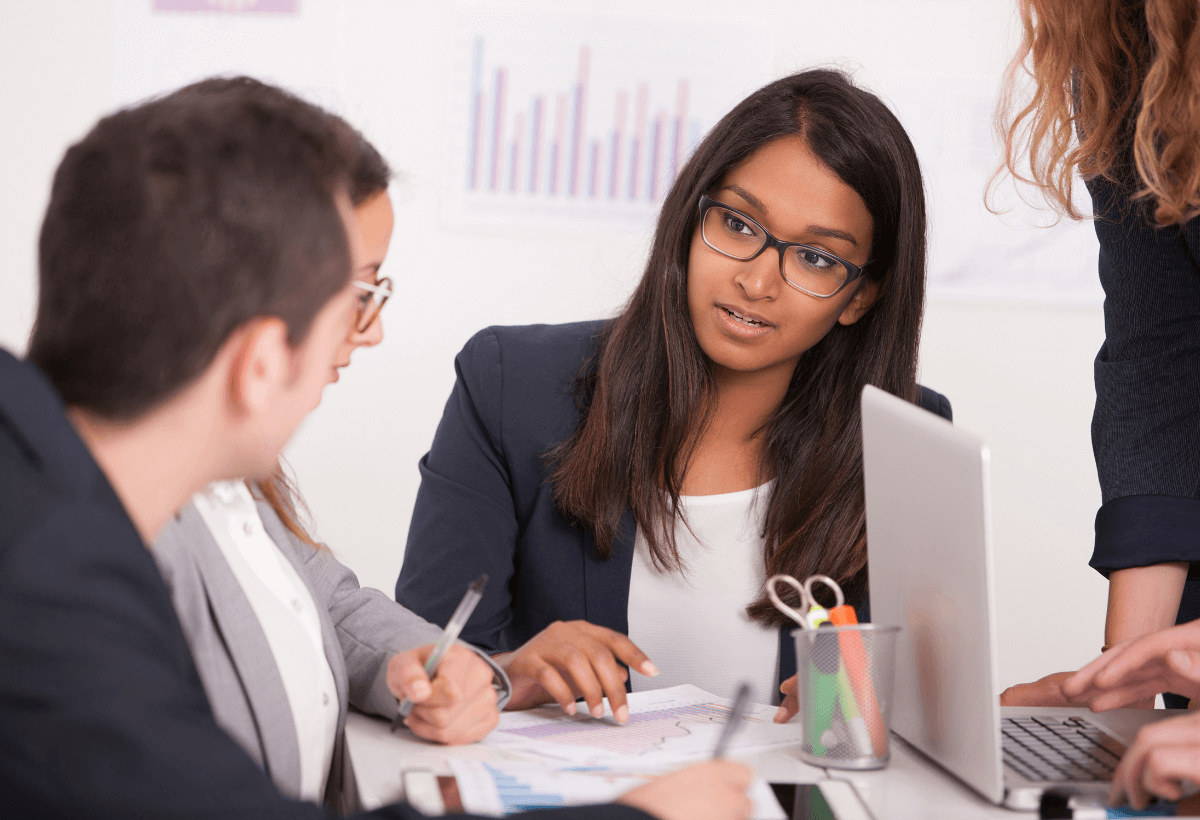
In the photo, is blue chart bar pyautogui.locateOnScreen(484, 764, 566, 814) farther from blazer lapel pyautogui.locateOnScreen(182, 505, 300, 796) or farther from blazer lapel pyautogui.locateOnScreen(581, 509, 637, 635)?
blazer lapel pyautogui.locateOnScreen(581, 509, 637, 635)

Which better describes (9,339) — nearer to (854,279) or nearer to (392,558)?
(392,558)

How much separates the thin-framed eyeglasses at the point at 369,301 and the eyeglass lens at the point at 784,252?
0.58m

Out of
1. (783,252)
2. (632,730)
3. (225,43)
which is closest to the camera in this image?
(632,730)

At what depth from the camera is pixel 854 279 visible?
58.6 inches

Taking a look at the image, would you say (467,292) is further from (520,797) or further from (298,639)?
(520,797)

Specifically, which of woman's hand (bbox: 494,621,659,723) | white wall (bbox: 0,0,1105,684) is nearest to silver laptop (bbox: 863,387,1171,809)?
woman's hand (bbox: 494,621,659,723)

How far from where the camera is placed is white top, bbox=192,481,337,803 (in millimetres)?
945

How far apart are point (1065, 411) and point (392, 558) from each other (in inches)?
67.0

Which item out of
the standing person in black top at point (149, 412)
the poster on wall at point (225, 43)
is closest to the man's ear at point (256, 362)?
the standing person in black top at point (149, 412)

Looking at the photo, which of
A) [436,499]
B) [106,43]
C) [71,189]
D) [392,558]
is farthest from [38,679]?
[106,43]

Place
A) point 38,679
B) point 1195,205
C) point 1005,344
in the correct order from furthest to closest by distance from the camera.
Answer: point 1005,344
point 1195,205
point 38,679

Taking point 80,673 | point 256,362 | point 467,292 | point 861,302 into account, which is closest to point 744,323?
point 861,302

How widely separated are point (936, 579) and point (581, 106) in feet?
6.33

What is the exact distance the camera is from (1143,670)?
3.39ft
